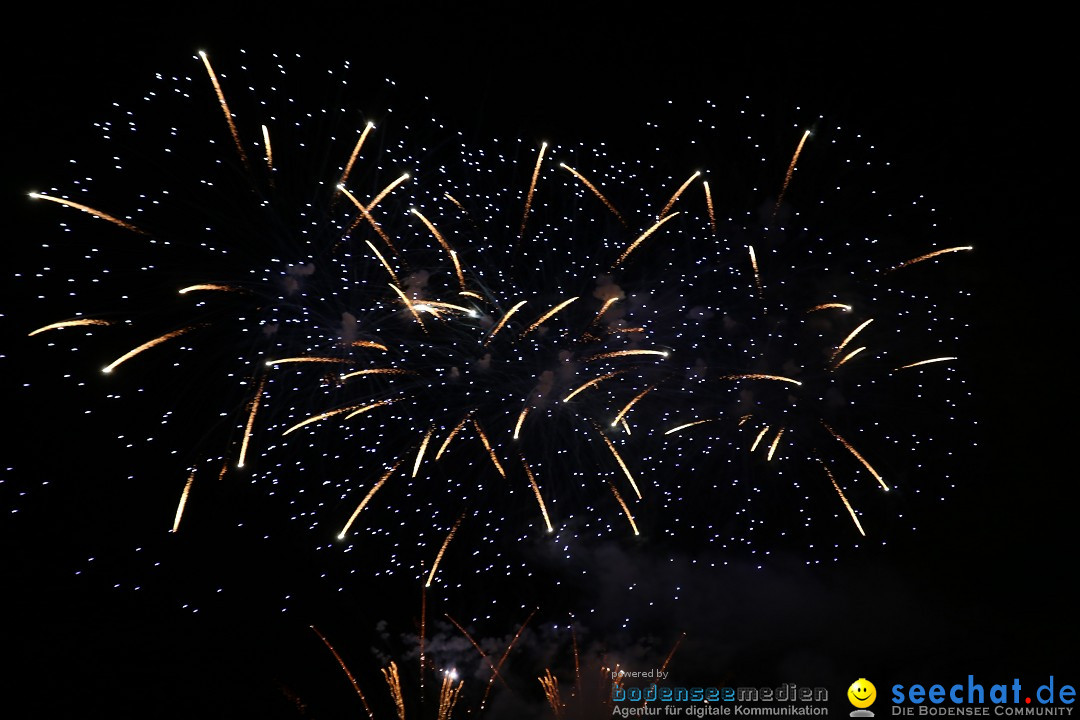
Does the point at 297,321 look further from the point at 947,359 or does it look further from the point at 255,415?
the point at 947,359

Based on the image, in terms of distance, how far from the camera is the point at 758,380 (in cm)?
1330

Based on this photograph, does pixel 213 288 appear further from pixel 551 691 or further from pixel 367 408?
pixel 551 691

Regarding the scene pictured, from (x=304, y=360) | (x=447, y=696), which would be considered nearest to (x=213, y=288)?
(x=304, y=360)

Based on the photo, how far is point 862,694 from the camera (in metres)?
15.5

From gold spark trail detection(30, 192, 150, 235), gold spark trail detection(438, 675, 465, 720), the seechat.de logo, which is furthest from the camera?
gold spark trail detection(438, 675, 465, 720)

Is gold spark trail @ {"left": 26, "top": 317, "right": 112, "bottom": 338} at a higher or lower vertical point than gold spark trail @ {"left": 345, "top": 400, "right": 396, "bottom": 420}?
higher

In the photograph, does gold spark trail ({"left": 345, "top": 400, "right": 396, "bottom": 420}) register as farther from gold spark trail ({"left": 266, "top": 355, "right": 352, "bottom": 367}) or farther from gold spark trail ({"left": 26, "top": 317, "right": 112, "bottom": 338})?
gold spark trail ({"left": 26, "top": 317, "right": 112, "bottom": 338})

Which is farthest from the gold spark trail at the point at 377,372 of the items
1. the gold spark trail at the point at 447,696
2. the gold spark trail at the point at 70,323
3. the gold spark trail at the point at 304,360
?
the gold spark trail at the point at 447,696

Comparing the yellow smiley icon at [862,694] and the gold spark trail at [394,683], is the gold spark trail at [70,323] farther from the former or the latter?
the yellow smiley icon at [862,694]

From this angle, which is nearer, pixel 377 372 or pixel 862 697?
pixel 377 372

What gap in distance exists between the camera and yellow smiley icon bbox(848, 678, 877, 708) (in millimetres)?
15252

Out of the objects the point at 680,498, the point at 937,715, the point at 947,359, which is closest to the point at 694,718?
the point at 937,715

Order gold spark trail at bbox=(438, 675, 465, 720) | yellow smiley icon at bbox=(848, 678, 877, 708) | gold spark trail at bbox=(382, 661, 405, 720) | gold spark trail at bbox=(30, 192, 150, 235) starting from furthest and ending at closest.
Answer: gold spark trail at bbox=(382, 661, 405, 720) → gold spark trail at bbox=(438, 675, 465, 720) → yellow smiley icon at bbox=(848, 678, 877, 708) → gold spark trail at bbox=(30, 192, 150, 235)

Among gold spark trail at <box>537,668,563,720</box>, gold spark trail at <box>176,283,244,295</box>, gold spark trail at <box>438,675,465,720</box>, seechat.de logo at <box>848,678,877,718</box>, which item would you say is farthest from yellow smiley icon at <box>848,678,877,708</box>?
gold spark trail at <box>176,283,244,295</box>
